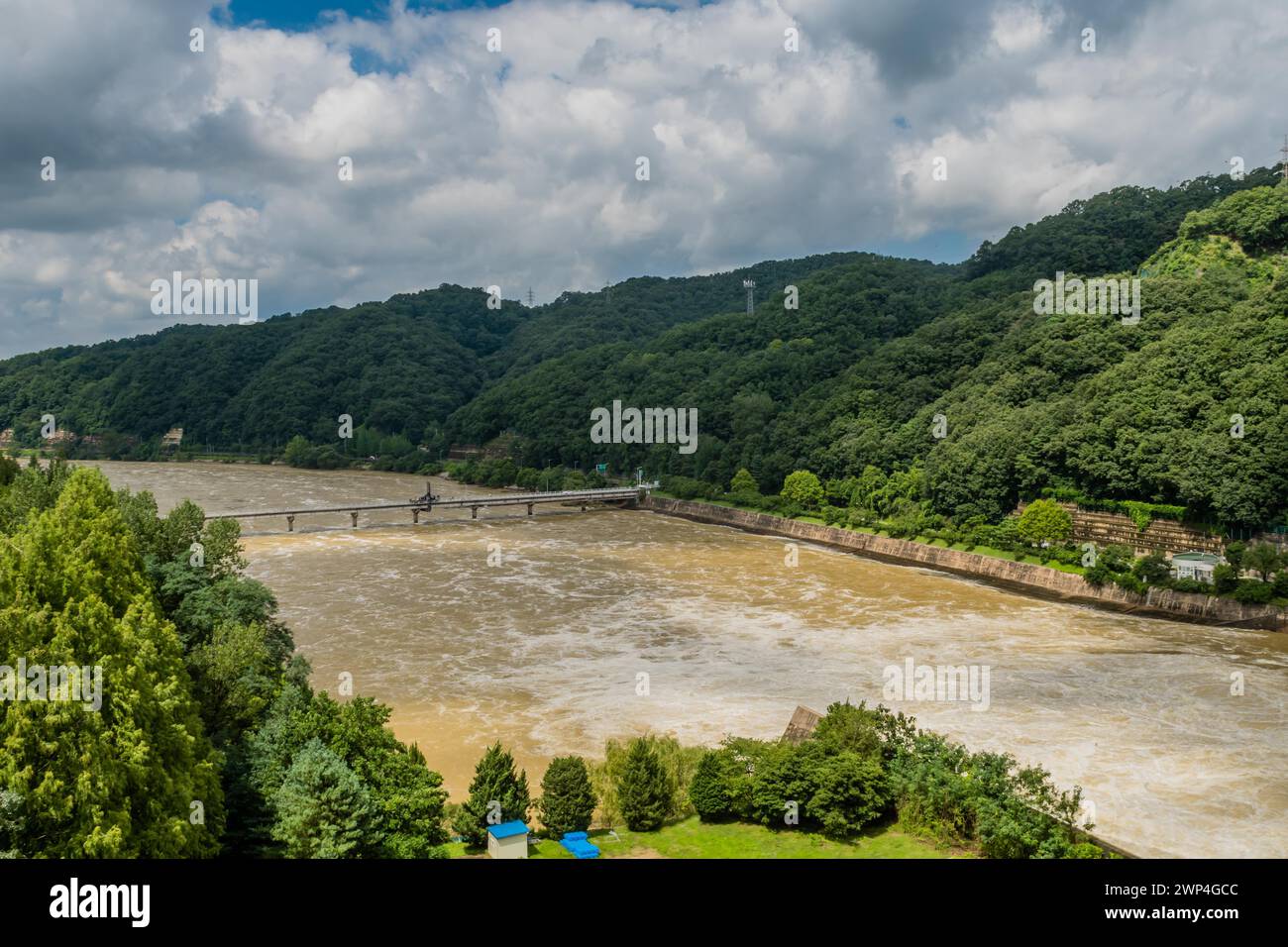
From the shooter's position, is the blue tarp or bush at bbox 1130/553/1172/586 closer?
the blue tarp

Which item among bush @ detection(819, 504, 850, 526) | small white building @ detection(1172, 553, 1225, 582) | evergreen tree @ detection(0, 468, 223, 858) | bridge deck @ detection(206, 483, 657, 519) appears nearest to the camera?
evergreen tree @ detection(0, 468, 223, 858)

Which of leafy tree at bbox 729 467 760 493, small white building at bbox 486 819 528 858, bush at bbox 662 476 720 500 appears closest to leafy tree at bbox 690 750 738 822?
small white building at bbox 486 819 528 858

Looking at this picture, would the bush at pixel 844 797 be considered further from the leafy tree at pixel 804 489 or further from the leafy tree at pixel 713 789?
the leafy tree at pixel 804 489

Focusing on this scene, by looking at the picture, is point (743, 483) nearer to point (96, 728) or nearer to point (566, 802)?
point (566, 802)

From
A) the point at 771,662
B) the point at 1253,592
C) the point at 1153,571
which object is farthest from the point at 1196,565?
the point at 771,662

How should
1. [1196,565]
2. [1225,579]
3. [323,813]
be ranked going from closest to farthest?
[323,813] < [1225,579] < [1196,565]

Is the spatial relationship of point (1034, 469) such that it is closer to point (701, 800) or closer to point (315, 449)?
point (701, 800)

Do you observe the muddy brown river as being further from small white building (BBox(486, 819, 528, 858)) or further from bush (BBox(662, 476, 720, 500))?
bush (BBox(662, 476, 720, 500))
